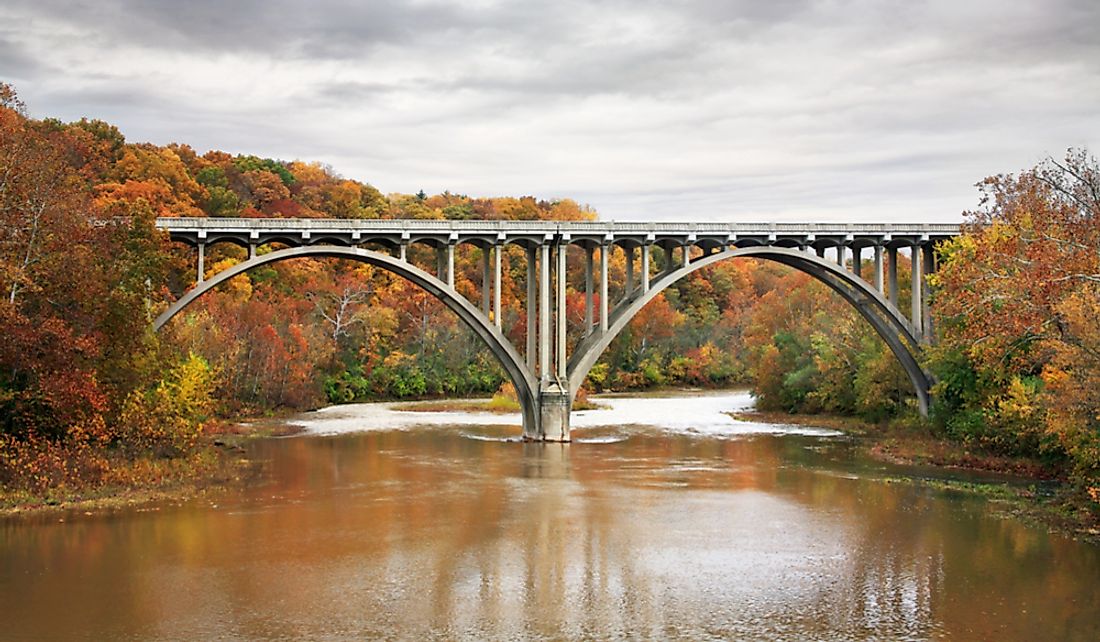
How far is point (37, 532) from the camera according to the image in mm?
21781

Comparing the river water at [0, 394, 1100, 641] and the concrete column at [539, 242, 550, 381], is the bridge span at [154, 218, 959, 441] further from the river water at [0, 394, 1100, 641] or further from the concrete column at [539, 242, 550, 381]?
the river water at [0, 394, 1100, 641]

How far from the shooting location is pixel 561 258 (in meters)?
39.7

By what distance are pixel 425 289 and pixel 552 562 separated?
19904 mm

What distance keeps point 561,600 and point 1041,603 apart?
793 cm

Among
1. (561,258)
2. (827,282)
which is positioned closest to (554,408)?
(561,258)

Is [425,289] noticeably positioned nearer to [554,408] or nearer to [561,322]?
[561,322]

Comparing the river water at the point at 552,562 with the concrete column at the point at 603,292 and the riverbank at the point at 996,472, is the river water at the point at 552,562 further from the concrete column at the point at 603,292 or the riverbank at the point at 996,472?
the concrete column at the point at 603,292

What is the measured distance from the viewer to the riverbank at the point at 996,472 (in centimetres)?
2438

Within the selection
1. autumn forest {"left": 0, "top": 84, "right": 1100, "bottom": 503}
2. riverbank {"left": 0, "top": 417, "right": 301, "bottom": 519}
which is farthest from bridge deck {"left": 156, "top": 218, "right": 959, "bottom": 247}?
riverbank {"left": 0, "top": 417, "right": 301, "bottom": 519}

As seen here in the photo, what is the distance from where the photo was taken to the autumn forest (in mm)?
25094

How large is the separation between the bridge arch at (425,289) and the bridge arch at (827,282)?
188 centimetres

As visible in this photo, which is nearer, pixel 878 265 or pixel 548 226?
pixel 548 226

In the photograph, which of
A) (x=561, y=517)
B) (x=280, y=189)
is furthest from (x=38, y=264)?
(x=280, y=189)

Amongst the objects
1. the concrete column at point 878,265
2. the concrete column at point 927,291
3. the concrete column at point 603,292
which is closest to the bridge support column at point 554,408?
the concrete column at point 603,292
